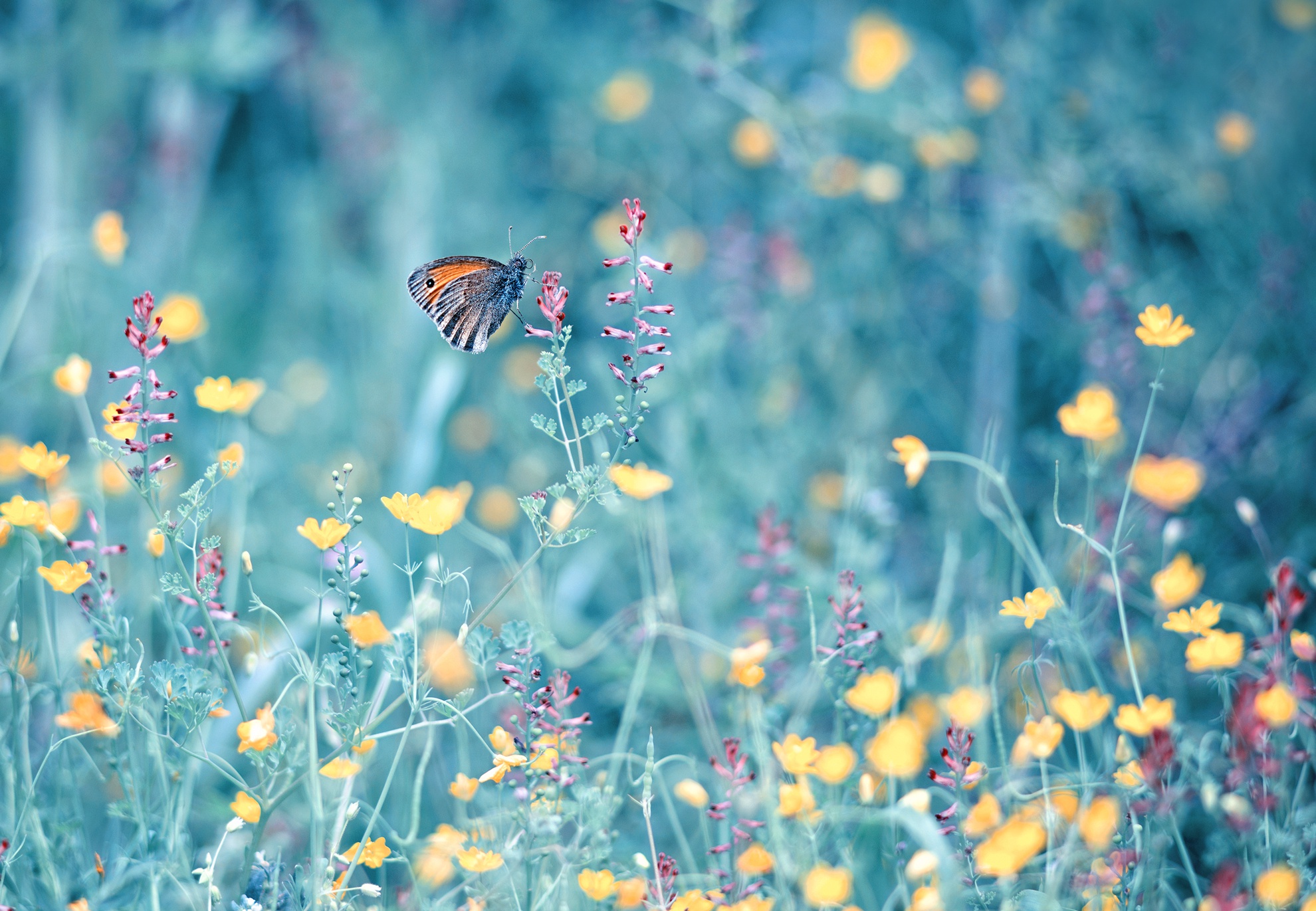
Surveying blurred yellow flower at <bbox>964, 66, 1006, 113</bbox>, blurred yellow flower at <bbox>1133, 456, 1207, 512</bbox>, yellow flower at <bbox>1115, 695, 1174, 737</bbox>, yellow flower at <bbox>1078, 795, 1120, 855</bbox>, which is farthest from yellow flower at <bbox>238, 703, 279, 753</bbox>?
blurred yellow flower at <bbox>964, 66, 1006, 113</bbox>

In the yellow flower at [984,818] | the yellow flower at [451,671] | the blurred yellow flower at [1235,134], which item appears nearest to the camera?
the yellow flower at [984,818]

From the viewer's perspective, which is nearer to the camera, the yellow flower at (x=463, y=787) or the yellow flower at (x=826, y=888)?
the yellow flower at (x=826, y=888)

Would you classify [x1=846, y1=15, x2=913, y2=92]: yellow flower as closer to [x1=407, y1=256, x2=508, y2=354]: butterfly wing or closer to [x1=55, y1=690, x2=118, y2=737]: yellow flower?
[x1=407, y1=256, x2=508, y2=354]: butterfly wing

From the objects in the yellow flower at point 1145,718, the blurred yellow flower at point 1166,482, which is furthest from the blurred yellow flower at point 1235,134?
the yellow flower at point 1145,718

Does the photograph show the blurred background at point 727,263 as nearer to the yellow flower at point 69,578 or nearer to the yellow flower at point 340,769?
the yellow flower at point 69,578

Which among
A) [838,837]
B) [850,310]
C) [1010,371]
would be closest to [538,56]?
[850,310]

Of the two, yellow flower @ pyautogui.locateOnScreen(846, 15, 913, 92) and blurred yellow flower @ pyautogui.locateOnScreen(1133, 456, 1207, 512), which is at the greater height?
yellow flower @ pyautogui.locateOnScreen(846, 15, 913, 92)
